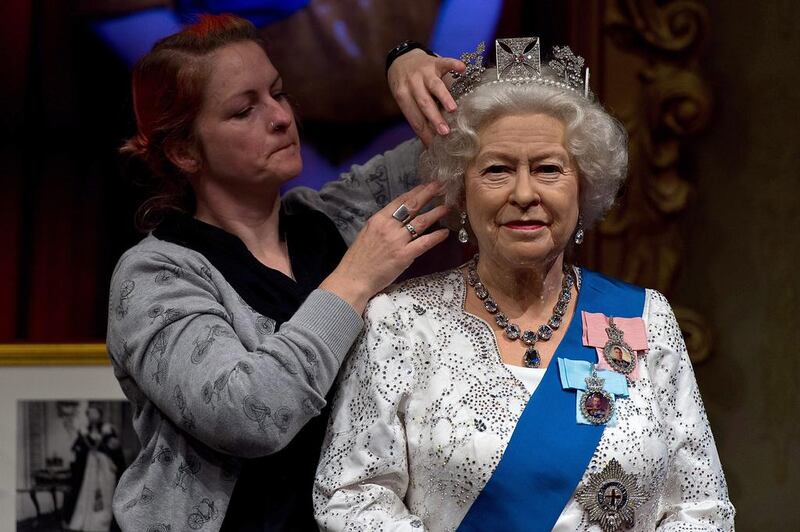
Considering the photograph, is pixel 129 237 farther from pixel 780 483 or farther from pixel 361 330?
pixel 780 483

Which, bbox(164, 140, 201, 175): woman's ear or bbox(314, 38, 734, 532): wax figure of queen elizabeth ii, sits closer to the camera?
bbox(314, 38, 734, 532): wax figure of queen elizabeth ii

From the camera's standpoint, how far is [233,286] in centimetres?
202

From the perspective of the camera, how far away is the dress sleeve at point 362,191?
2307mm

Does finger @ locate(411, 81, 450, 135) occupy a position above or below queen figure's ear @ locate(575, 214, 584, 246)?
above

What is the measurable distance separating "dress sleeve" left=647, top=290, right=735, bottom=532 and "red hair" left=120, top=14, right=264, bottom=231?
917 millimetres

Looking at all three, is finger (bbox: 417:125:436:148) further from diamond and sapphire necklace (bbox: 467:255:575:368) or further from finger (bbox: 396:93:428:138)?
diamond and sapphire necklace (bbox: 467:255:575:368)

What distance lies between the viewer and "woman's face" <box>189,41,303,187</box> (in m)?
2.10

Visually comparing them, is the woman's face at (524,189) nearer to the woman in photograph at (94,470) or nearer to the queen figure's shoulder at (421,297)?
the queen figure's shoulder at (421,297)

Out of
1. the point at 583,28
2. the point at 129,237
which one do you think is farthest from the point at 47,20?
the point at 583,28

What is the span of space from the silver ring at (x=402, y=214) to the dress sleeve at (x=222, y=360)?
0.20 meters

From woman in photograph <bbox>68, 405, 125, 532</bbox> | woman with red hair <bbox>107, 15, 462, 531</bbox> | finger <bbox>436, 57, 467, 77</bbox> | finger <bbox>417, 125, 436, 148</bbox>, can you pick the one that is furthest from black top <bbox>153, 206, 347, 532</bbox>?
woman in photograph <bbox>68, 405, 125, 532</bbox>

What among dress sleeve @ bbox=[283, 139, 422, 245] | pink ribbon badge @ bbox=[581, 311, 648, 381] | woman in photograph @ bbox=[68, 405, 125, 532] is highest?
dress sleeve @ bbox=[283, 139, 422, 245]

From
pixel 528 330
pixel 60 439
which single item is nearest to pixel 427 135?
pixel 528 330

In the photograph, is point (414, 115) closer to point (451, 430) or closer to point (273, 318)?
point (273, 318)
